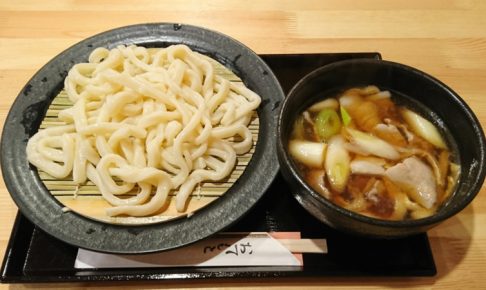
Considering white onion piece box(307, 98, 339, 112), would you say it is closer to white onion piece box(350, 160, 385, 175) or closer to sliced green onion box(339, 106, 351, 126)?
sliced green onion box(339, 106, 351, 126)

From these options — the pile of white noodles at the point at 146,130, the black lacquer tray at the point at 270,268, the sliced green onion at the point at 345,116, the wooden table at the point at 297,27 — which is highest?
the wooden table at the point at 297,27

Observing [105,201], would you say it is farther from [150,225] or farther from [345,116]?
[345,116]

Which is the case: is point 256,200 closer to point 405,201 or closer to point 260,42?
point 405,201

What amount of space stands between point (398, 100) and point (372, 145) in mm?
238

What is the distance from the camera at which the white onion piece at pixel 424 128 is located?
55.7 inches

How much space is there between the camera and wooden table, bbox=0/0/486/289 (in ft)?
6.75

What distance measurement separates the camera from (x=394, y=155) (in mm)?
1384

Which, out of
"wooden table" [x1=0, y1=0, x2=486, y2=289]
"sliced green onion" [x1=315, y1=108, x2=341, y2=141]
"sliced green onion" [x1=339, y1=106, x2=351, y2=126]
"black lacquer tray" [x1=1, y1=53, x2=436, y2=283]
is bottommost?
"black lacquer tray" [x1=1, y1=53, x2=436, y2=283]

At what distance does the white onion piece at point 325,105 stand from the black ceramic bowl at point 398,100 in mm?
20

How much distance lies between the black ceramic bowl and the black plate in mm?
197

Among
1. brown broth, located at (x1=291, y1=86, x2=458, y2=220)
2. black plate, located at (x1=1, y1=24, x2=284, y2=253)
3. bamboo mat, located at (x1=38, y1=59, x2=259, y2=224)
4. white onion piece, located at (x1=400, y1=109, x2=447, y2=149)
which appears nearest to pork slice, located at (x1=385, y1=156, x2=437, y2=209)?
brown broth, located at (x1=291, y1=86, x2=458, y2=220)

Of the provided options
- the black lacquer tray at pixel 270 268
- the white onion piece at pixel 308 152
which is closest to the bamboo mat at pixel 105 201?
the black lacquer tray at pixel 270 268

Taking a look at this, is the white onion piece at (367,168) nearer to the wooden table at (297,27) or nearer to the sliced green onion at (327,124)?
the sliced green onion at (327,124)

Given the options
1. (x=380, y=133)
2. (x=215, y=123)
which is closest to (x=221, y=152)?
(x=215, y=123)
